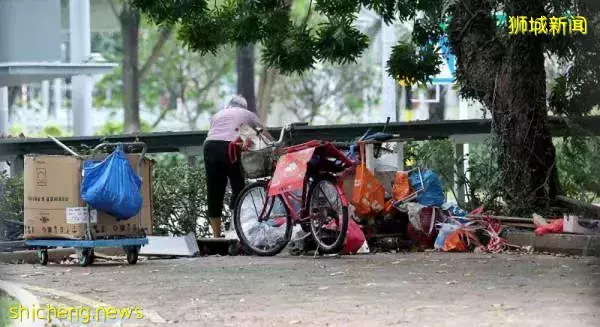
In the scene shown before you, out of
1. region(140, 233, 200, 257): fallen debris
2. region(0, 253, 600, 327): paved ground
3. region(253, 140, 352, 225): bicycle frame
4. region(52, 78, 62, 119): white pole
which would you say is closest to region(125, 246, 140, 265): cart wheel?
region(0, 253, 600, 327): paved ground

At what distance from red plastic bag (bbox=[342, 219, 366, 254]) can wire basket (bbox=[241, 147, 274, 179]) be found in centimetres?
99

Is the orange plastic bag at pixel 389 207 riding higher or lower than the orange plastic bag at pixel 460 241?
higher

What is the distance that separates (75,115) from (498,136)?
1047 cm

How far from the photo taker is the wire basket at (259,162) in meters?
12.2

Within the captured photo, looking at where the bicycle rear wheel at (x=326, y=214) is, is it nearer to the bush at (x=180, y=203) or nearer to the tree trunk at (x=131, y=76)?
the bush at (x=180, y=203)

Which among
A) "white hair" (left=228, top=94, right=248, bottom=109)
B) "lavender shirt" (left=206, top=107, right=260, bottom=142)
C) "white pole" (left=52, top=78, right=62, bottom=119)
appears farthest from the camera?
"white pole" (left=52, top=78, right=62, bottom=119)

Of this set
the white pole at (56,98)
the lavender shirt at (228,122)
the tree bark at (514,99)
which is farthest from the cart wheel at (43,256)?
the white pole at (56,98)

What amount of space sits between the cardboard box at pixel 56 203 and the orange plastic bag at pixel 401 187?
3.05 meters

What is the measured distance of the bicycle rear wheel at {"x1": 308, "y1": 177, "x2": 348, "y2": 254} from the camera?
11.5 m

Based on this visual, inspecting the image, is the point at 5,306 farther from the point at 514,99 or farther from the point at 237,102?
the point at 514,99

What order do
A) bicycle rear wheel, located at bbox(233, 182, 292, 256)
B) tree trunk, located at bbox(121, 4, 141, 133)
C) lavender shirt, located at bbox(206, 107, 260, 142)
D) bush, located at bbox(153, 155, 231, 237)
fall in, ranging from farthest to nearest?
1. tree trunk, located at bbox(121, 4, 141, 133)
2. bush, located at bbox(153, 155, 231, 237)
3. lavender shirt, located at bbox(206, 107, 260, 142)
4. bicycle rear wheel, located at bbox(233, 182, 292, 256)

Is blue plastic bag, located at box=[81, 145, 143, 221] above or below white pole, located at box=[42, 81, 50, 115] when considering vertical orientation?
below

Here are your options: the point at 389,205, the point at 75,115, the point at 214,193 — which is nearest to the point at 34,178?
the point at 214,193

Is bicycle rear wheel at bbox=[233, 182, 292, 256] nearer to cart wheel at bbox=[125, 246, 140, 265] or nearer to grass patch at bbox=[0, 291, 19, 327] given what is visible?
cart wheel at bbox=[125, 246, 140, 265]
